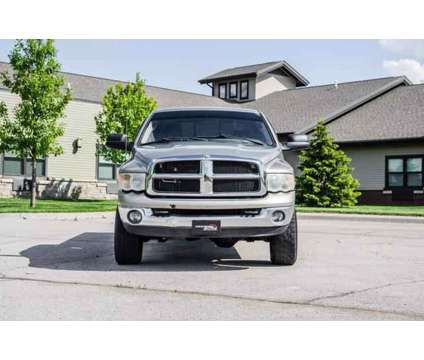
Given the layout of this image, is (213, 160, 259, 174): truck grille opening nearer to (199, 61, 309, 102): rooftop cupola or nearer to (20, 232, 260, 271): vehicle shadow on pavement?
(20, 232, 260, 271): vehicle shadow on pavement

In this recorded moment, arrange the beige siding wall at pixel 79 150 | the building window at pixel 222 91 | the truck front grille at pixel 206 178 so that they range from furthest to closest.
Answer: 1. the building window at pixel 222 91
2. the beige siding wall at pixel 79 150
3. the truck front grille at pixel 206 178

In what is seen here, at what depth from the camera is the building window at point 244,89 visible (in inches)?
1630

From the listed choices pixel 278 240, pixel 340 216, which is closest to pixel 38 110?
pixel 340 216

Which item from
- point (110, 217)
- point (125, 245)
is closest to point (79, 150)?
point (110, 217)

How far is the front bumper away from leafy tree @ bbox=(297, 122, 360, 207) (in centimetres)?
1843

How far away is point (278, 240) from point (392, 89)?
98.4ft

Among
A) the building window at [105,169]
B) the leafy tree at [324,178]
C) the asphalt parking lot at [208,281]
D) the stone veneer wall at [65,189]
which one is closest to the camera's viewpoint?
the asphalt parking lot at [208,281]

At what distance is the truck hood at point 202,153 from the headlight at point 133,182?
74mm

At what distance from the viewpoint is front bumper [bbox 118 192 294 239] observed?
24.7ft

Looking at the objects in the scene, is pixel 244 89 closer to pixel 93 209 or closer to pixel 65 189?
pixel 65 189

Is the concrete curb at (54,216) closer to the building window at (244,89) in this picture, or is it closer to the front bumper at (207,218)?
the front bumper at (207,218)

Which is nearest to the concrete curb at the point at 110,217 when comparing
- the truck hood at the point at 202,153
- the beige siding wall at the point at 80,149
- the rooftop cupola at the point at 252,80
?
the truck hood at the point at 202,153

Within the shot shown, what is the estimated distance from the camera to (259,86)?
4119 centimetres

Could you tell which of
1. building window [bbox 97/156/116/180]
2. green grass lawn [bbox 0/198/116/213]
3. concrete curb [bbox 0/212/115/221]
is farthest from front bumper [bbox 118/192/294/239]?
building window [bbox 97/156/116/180]
